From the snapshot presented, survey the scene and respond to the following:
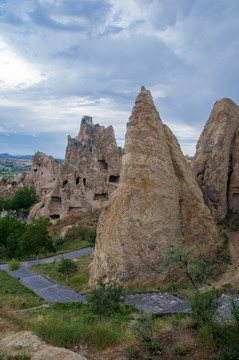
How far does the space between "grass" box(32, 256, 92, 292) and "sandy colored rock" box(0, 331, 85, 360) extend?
956 cm

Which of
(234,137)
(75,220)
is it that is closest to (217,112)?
(234,137)

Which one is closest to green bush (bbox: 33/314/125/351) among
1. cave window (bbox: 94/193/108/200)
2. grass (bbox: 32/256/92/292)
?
grass (bbox: 32/256/92/292)

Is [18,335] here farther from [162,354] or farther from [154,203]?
[154,203]

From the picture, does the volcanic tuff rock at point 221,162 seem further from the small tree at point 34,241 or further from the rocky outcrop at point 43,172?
the rocky outcrop at point 43,172

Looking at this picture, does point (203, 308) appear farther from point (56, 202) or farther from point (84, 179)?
point (56, 202)

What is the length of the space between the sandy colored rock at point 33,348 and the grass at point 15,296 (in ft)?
21.0

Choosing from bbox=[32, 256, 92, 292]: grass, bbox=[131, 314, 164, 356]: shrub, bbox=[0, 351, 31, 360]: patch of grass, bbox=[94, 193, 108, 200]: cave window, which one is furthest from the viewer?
bbox=[94, 193, 108, 200]: cave window

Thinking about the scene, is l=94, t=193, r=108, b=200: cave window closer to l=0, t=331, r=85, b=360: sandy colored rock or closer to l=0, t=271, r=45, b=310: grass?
l=0, t=271, r=45, b=310: grass

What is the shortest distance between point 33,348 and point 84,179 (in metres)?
33.2

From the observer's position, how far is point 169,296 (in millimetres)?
11820

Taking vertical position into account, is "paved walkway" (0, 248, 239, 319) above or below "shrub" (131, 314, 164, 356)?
below

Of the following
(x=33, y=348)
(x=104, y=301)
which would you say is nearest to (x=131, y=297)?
(x=104, y=301)

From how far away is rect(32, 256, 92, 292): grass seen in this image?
52.5 feet

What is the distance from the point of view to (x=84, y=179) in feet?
125
